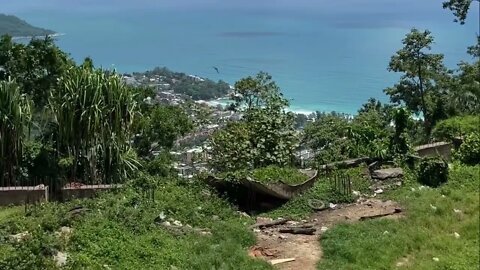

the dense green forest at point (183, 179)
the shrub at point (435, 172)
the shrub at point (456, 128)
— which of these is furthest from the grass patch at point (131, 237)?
the shrub at point (456, 128)

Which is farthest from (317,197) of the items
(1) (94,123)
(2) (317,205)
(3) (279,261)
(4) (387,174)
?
(1) (94,123)

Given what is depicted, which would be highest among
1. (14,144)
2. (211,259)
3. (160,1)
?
(160,1)

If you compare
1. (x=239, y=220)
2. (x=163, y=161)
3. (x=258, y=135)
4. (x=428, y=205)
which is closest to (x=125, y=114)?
(x=163, y=161)

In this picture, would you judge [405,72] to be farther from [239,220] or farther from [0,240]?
[0,240]

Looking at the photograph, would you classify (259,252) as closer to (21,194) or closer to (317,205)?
(317,205)

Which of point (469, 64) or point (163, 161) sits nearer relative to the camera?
point (163, 161)

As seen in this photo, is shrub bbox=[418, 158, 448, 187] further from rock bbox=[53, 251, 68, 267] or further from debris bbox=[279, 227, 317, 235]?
rock bbox=[53, 251, 68, 267]
